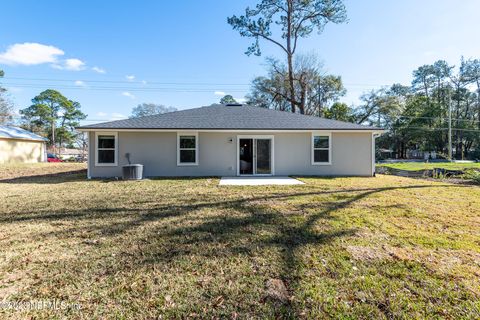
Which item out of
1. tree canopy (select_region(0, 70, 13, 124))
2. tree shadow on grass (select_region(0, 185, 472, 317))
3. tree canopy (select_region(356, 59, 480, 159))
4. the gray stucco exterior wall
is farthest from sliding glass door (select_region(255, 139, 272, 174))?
tree canopy (select_region(0, 70, 13, 124))

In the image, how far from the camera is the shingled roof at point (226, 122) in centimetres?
1078

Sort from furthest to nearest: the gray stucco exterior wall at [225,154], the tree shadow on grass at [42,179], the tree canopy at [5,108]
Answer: the tree canopy at [5,108] → the gray stucco exterior wall at [225,154] → the tree shadow on grass at [42,179]

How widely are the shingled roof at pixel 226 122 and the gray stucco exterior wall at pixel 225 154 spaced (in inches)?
15.1

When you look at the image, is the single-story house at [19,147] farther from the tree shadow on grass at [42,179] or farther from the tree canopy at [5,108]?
the tree canopy at [5,108]

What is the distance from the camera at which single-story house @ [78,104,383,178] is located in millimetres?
10844

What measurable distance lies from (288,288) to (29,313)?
2.21m

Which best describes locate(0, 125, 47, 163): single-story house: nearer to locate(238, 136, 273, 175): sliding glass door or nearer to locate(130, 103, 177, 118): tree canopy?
locate(238, 136, 273, 175): sliding glass door

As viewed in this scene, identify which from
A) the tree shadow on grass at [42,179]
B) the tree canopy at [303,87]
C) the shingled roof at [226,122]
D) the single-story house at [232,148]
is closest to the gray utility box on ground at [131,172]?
the single-story house at [232,148]

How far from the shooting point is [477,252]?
124 inches

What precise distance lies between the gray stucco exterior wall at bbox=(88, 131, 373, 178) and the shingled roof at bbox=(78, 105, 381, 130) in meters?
0.38

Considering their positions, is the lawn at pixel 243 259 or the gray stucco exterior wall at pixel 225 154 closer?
the lawn at pixel 243 259

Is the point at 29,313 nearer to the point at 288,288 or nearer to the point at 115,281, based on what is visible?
the point at 115,281

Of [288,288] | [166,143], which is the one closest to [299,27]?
[166,143]

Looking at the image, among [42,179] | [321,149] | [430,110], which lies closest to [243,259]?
[321,149]
